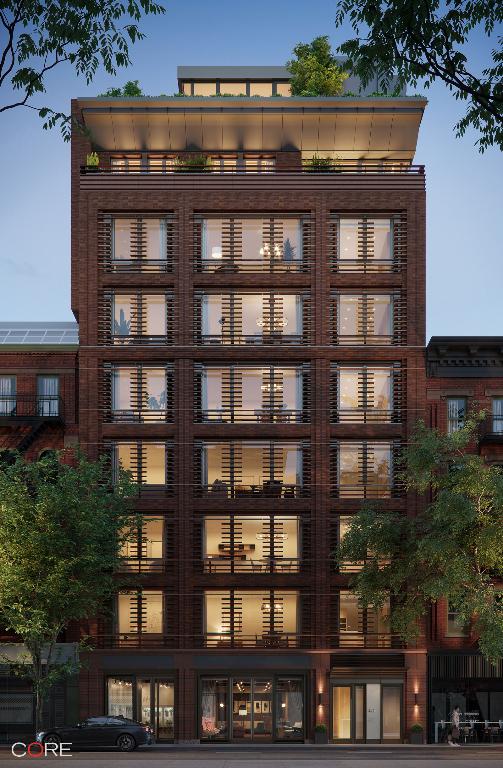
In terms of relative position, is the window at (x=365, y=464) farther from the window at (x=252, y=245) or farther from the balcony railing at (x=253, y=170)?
the balcony railing at (x=253, y=170)

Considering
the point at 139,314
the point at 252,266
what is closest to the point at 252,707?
the point at 139,314

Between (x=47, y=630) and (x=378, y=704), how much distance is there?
1624 centimetres

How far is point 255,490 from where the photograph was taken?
50.0 meters

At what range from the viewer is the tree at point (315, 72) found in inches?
2120

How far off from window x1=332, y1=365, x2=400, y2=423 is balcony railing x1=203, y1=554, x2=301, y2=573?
7.20 meters

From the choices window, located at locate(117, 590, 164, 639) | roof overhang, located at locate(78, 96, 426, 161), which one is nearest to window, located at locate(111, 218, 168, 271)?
roof overhang, located at locate(78, 96, 426, 161)

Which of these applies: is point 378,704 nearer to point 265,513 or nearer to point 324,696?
point 324,696

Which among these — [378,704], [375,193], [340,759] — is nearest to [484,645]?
[340,759]

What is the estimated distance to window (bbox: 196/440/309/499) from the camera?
50031 millimetres

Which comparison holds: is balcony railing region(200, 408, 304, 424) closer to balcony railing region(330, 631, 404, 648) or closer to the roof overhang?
balcony railing region(330, 631, 404, 648)

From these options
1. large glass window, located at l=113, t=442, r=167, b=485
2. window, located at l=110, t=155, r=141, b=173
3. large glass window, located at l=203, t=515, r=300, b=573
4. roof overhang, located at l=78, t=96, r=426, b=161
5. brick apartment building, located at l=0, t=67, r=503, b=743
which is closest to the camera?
brick apartment building, located at l=0, t=67, r=503, b=743

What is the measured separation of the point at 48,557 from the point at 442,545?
1514 cm

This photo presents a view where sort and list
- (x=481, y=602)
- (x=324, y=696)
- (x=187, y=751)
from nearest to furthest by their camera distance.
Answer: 1. (x=481, y=602)
2. (x=187, y=751)
3. (x=324, y=696)

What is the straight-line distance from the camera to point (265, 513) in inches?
1964
